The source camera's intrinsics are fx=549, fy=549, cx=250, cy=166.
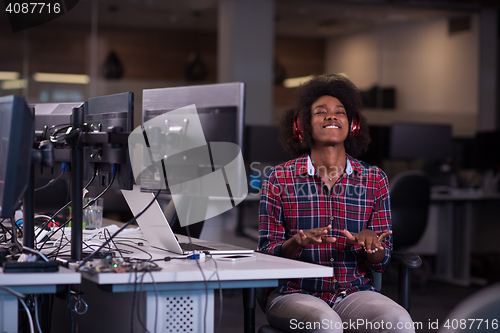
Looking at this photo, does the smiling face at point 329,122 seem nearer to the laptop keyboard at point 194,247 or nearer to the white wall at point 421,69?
the laptop keyboard at point 194,247

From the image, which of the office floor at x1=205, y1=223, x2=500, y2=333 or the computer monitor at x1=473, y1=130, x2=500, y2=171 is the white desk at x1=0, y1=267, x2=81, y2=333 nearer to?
the office floor at x1=205, y1=223, x2=500, y2=333

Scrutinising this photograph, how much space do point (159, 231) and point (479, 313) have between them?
1.19 m

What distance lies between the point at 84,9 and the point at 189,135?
519 centimetres

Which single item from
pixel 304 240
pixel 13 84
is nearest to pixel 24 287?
pixel 304 240

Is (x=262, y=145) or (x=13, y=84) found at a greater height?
(x=13, y=84)

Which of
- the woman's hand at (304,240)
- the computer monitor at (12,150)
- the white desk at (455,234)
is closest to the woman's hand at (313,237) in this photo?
the woman's hand at (304,240)

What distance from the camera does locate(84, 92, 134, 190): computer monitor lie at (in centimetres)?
161

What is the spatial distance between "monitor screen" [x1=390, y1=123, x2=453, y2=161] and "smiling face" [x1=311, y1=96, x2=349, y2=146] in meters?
3.00

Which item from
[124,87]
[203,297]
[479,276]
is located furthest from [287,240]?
[124,87]

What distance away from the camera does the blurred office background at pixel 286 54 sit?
6.10m

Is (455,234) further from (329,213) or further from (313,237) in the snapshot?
(313,237)

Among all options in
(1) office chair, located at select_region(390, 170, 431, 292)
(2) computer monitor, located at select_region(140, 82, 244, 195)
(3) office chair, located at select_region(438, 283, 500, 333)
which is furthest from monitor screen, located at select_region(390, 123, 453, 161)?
(3) office chair, located at select_region(438, 283, 500, 333)

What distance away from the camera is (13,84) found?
19.8 ft

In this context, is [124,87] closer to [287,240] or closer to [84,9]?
[84,9]
